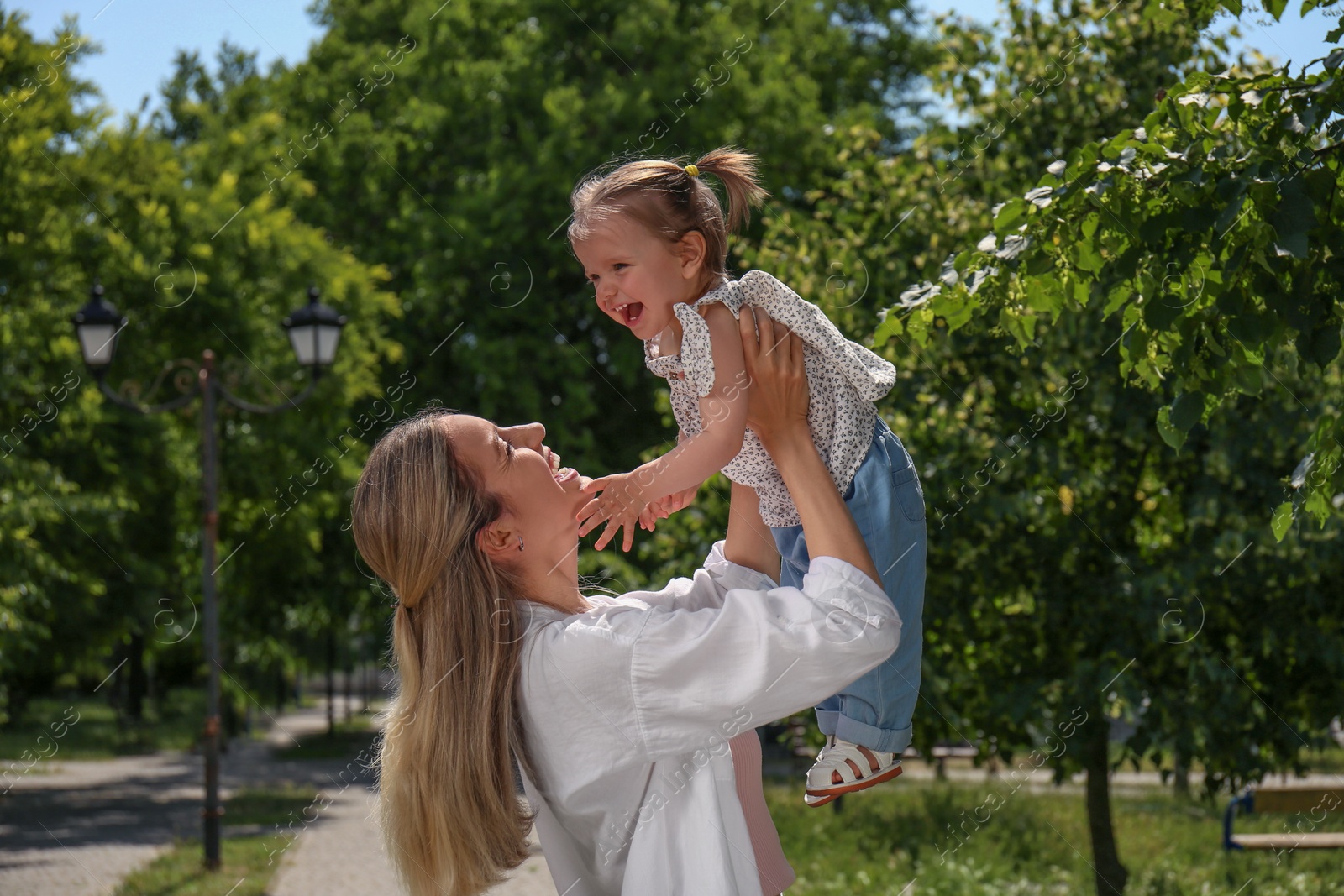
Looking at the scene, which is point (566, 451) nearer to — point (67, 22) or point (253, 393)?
point (253, 393)

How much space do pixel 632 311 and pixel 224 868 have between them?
33.9ft

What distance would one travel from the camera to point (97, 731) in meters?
30.9

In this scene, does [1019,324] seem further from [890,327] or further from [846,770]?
[846,770]

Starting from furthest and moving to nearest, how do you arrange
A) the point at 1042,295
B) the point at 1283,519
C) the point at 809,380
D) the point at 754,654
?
the point at 1042,295 < the point at 1283,519 < the point at 809,380 < the point at 754,654

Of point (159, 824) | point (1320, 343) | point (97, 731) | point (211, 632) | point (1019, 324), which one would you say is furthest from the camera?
point (97, 731)

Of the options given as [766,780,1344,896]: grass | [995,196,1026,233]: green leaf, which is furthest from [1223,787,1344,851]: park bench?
[995,196,1026,233]: green leaf

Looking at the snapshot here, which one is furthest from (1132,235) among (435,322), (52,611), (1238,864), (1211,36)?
(435,322)

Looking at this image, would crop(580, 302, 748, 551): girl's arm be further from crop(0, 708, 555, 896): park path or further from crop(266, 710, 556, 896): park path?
crop(266, 710, 556, 896): park path

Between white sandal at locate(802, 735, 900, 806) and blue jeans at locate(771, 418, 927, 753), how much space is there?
0.02m

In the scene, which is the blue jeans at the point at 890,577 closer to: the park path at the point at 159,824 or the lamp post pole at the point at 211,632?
the park path at the point at 159,824

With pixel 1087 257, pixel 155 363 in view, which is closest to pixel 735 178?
pixel 1087 257

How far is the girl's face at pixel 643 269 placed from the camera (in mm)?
2625

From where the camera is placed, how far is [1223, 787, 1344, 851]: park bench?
387 inches

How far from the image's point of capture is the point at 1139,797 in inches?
625
